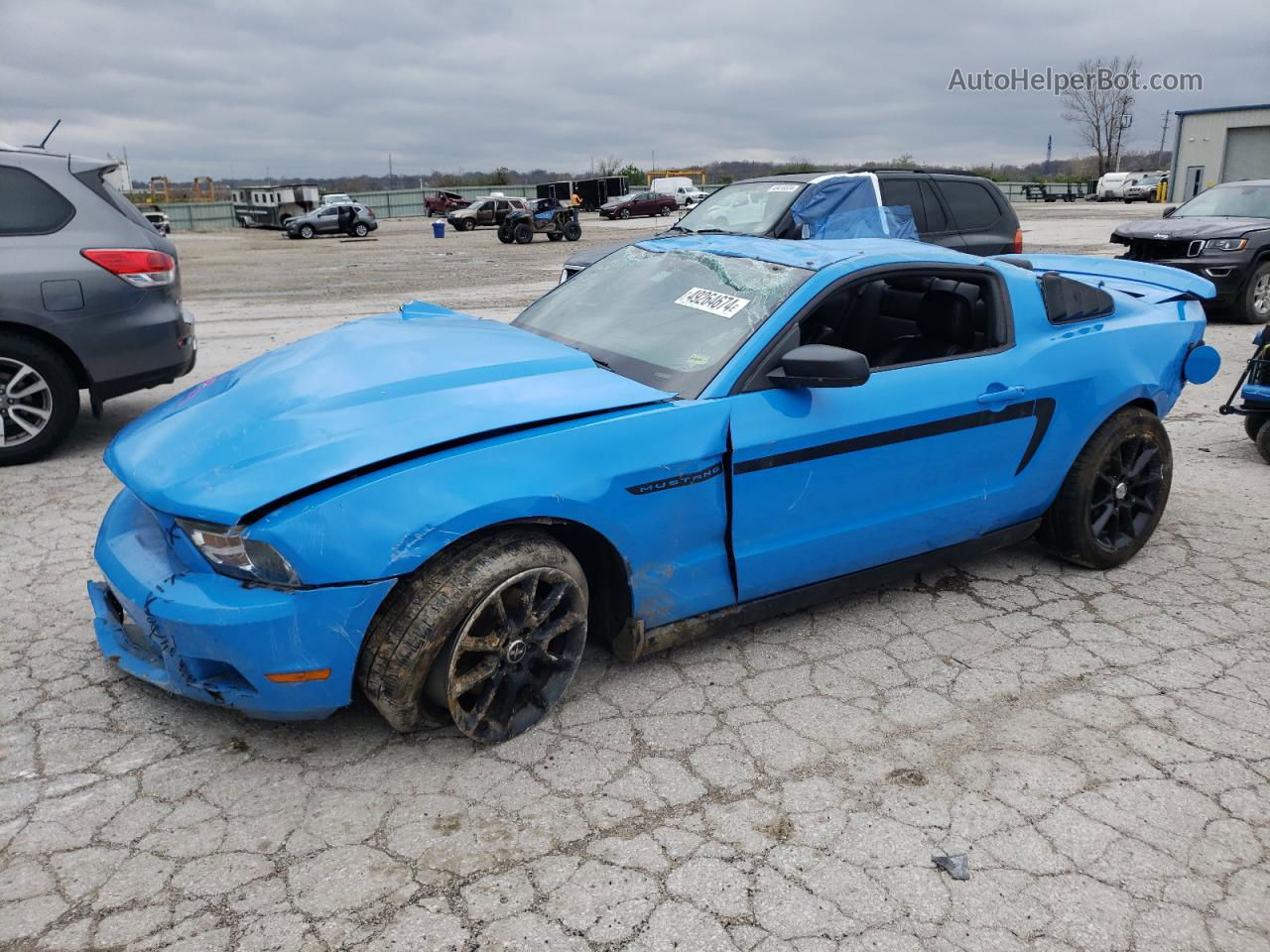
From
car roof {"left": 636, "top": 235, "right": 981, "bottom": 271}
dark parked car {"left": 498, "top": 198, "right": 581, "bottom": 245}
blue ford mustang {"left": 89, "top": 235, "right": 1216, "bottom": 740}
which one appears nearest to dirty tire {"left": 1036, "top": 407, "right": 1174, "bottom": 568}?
→ blue ford mustang {"left": 89, "top": 235, "right": 1216, "bottom": 740}

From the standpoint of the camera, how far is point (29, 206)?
5648 millimetres

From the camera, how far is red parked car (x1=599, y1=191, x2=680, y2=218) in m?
42.7

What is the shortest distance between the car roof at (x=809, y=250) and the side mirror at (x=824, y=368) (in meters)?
0.51

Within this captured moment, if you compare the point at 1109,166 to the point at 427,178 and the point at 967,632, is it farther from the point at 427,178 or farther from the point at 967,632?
the point at 967,632

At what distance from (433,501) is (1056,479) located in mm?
2750

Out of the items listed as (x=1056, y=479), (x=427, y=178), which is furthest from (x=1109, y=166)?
(x=1056, y=479)

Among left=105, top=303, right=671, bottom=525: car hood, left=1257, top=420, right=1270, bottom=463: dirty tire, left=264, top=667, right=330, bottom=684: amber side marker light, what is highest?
left=105, top=303, right=671, bottom=525: car hood

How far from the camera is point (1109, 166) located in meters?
82.6

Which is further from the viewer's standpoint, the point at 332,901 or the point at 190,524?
the point at 190,524

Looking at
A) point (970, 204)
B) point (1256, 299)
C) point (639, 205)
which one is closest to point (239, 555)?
point (970, 204)

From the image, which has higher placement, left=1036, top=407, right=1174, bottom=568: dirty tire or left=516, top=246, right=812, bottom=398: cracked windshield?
left=516, top=246, right=812, bottom=398: cracked windshield

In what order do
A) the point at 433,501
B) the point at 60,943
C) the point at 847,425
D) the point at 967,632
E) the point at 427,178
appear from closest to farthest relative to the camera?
the point at 60,943 → the point at 433,501 → the point at 847,425 → the point at 967,632 → the point at 427,178

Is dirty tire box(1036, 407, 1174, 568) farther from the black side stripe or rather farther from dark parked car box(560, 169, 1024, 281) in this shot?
dark parked car box(560, 169, 1024, 281)

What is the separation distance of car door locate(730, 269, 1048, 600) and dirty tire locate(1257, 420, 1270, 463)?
296 centimetres
